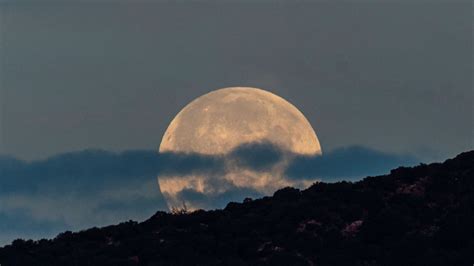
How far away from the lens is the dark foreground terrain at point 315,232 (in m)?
64.9

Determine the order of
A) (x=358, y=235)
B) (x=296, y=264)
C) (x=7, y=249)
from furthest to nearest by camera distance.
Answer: (x=7, y=249) < (x=358, y=235) < (x=296, y=264)

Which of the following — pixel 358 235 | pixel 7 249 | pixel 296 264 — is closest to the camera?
pixel 296 264

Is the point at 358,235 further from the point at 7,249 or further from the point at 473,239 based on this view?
the point at 7,249

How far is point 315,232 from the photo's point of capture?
68438 millimetres

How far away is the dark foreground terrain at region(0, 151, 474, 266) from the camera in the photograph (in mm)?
64938

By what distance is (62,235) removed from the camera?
7388 cm

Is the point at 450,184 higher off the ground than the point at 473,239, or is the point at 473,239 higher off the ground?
the point at 450,184

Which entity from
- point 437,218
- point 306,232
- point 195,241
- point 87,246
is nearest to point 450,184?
point 437,218

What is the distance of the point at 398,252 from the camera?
64.1 m

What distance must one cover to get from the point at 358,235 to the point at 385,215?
1.83 metres

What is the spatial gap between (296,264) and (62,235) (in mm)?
15895

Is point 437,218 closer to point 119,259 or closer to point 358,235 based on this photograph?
point 358,235

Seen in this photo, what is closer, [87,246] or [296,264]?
[296,264]

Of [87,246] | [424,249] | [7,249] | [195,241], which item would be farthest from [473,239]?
[7,249]
